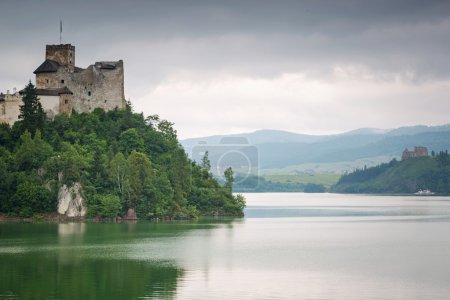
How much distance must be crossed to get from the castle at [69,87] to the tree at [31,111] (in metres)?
3.47

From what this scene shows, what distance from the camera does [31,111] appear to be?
119188 millimetres

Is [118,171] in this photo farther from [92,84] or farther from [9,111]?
[9,111]

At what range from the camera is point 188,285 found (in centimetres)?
5406

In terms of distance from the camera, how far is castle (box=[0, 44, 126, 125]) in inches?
4887

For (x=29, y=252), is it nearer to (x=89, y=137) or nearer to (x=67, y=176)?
(x=67, y=176)

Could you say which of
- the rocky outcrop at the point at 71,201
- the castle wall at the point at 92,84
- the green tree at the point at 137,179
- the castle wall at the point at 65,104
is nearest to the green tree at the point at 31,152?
the rocky outcrop at the point at 71,201

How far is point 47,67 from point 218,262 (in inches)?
2653

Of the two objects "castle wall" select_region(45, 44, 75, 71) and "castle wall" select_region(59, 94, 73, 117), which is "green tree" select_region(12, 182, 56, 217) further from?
"castle wall" select_region(45, 44, 75, 71)

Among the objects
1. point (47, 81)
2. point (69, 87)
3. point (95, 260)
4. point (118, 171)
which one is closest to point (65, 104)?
point (69, 87)

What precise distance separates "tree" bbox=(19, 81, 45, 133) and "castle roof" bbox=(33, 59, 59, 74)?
271 inches

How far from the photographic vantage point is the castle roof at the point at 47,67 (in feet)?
413

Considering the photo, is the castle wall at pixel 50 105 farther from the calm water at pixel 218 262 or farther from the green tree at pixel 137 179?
the calm water at pixel 218 262

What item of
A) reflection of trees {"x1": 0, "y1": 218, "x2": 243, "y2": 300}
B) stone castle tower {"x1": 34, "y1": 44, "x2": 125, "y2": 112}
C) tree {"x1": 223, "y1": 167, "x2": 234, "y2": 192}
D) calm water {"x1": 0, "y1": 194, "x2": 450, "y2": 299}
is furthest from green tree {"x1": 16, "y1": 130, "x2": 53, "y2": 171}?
tree {"x1": 223, "y1": 167, "x2": 234, "y2": 192}

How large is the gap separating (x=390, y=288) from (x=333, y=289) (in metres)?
3.76
